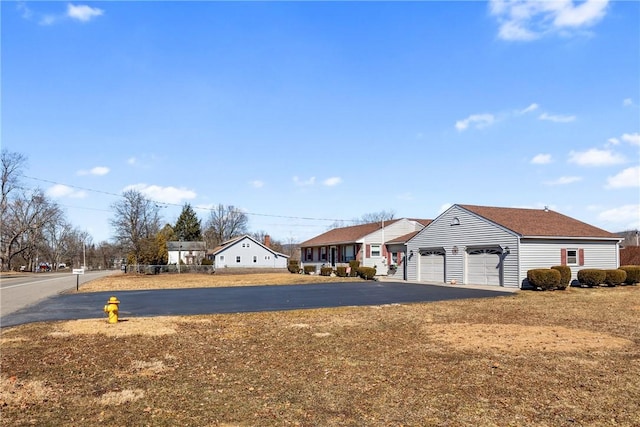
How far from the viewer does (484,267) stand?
27.3 m

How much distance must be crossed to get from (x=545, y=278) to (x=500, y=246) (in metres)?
3.44

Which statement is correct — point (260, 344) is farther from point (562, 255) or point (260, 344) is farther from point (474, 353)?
point (562, 255)

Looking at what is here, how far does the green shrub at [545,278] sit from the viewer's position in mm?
23328

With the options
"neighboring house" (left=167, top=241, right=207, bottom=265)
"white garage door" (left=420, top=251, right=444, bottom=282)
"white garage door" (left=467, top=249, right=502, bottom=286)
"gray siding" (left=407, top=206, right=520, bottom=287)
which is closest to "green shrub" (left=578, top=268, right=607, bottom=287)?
"gray siding" (left=407, top=206, right=520, bottom=287)

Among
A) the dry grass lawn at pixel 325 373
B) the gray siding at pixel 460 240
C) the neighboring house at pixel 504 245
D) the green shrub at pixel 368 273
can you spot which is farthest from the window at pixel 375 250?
the dry grass lawn at pixel 325 373

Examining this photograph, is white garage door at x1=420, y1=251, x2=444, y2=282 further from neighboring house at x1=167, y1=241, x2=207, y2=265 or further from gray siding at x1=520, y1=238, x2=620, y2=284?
neighboring house at x1=167, y1=241, x2=207, y2=265

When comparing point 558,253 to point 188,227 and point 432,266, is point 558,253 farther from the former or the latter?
point 188,227

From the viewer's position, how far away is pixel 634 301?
59.0ft

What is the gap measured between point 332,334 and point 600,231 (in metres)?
25.4

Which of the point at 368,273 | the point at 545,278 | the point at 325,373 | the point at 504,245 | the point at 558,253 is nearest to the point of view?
the point at 325,373

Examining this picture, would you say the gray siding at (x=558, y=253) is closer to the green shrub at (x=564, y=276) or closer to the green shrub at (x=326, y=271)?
the green shrub at (x=564, y=276)

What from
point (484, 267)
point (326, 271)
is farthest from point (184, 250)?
point (484, 267)

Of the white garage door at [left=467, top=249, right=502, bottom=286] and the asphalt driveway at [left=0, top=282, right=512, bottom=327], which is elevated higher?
the white garage door at [left=467, top=249, right=502, bottom=286]

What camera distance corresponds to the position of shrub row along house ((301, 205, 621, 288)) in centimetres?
2559
